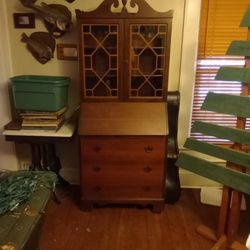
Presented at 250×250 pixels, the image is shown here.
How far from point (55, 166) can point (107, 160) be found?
660 mm

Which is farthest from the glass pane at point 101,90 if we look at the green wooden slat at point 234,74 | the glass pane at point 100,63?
the green wooden slat at point 234,74

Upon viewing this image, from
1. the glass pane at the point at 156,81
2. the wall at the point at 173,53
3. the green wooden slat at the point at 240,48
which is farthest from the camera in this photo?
the wall at the point at 173,53

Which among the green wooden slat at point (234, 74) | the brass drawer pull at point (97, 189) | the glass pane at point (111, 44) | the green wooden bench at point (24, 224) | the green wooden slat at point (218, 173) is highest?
the glass pane at point (111, 44)

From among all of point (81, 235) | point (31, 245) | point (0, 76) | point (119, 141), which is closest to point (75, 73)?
point (0, 76)

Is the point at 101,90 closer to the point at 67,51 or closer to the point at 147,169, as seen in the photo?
the point at 67,51

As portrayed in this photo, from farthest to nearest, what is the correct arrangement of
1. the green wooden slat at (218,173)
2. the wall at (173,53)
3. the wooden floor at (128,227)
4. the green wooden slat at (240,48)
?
the wall at (173,53)
the wooden floor at (128,227)
the green wooden slat at (218,173)
the green wooden slat at (240,48)

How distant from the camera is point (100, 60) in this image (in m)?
2.12

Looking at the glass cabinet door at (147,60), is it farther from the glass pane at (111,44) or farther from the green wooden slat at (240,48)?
the green wooden slat at (240,48)

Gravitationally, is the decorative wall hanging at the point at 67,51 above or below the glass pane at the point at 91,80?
above

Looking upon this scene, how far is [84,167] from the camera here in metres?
2.14

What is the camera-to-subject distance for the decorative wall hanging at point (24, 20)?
7.42 ft

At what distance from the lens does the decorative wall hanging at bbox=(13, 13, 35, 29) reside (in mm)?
2262

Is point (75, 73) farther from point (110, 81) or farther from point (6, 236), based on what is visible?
point (6, 236)

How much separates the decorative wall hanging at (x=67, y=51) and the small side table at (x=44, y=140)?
58 centimetres
